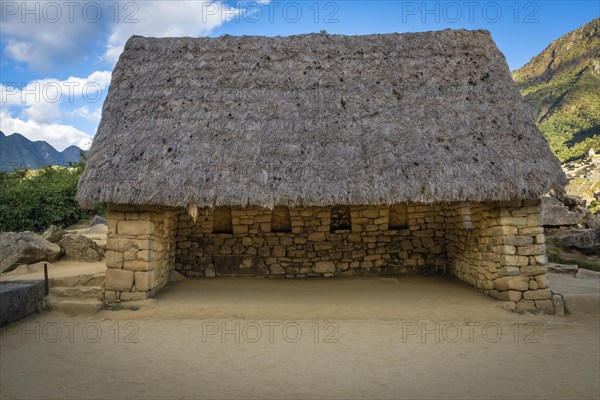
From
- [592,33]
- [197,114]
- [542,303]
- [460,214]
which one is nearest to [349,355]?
[542,303]

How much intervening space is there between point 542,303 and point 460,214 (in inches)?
81.5

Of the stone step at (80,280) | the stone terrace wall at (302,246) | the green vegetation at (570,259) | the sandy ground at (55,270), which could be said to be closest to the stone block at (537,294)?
the stone terrace wall at (302,246)

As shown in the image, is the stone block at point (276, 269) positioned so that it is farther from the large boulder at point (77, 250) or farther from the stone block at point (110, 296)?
the large boulder at point (77, 250)

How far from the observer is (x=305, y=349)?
4.50m

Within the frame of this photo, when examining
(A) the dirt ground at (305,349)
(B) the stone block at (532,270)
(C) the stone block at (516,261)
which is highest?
(C) the stone block at (516,261)

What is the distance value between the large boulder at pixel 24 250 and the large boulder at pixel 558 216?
13526 millimetres

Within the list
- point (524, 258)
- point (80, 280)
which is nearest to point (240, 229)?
point (80, 280)

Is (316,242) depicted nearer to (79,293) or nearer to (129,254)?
(129,254)

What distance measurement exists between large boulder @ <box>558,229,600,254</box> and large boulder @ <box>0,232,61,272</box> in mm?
12817

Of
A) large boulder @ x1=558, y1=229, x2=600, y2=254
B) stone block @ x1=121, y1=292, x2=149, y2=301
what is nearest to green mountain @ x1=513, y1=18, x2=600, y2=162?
large boulder @ x1=558, y1=229, x2=600, y2=254

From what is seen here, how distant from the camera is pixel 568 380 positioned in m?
3.71

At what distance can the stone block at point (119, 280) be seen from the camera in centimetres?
593

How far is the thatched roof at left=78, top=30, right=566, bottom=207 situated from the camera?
228 inches

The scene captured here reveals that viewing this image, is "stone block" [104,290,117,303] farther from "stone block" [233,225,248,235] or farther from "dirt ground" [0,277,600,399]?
"stone block" [233,225,248,235]
